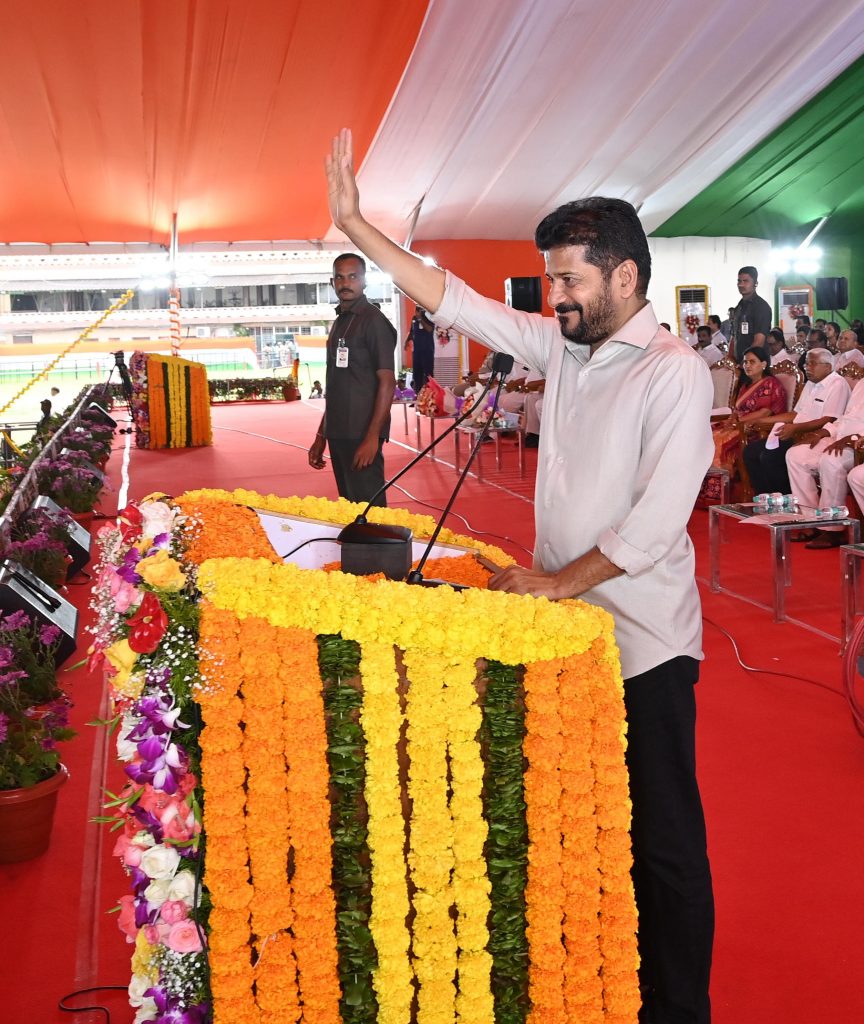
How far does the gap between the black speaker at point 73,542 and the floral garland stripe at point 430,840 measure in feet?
14.7

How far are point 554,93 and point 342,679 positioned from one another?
1250cm

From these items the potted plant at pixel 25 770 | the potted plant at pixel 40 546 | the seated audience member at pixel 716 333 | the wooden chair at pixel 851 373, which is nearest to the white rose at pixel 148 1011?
the potted plant at pixel 25 770

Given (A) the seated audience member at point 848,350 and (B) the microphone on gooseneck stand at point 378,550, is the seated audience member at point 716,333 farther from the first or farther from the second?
(B) the microphone on gooseneck stand at point 378,550

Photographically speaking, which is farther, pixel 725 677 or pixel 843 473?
pixel 843 473

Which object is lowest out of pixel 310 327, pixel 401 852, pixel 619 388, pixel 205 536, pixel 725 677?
pixel 725 677

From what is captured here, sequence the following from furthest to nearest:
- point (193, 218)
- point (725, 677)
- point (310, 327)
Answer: point (310, 327), point (193, 218), point (725, 677)

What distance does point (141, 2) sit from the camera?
33.1 feet

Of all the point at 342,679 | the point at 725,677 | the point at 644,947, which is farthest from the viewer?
the point at 725,677

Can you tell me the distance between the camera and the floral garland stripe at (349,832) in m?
1.50

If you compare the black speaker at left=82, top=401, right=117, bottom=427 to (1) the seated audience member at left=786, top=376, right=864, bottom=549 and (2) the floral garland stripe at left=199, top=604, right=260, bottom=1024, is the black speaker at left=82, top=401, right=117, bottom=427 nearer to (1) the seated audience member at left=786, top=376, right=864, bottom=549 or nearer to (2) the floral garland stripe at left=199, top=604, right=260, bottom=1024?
(1) the seated audience member at left=786, top=376, right=864, bottom=549

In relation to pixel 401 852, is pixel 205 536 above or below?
above

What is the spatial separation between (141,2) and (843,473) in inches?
316

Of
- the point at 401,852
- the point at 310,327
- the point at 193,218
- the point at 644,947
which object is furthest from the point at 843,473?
the point at 310,327

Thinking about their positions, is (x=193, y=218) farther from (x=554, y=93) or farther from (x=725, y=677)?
(x=725, y=677)
